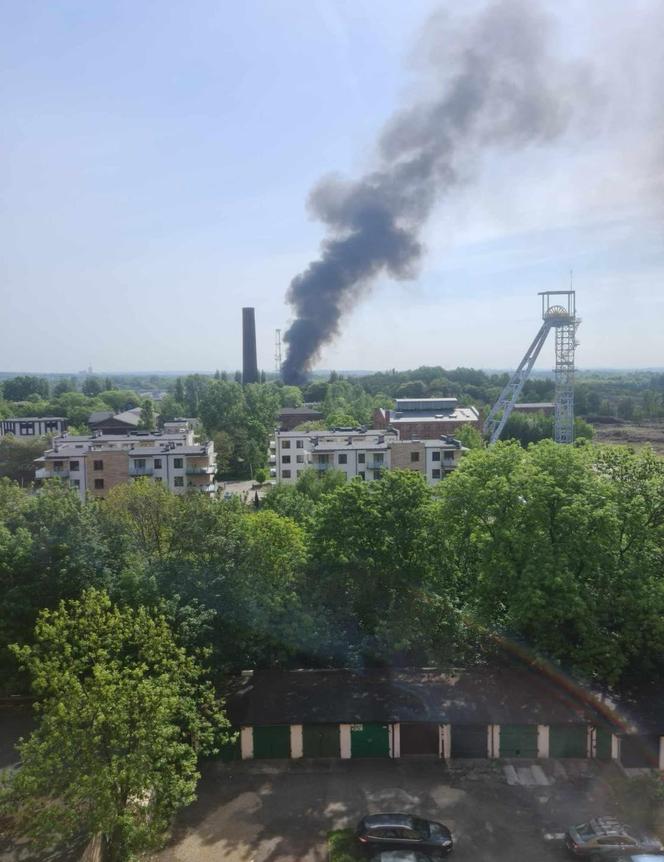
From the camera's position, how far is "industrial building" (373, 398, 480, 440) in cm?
5591

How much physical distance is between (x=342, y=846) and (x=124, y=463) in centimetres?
2823

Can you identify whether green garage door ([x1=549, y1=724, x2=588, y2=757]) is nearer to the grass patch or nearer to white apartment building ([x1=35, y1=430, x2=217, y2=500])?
the grass patch

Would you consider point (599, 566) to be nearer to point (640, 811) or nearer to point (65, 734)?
point (640, 811)

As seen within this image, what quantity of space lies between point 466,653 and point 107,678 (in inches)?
341

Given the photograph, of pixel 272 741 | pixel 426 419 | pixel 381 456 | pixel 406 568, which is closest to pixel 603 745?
pixel 406 568

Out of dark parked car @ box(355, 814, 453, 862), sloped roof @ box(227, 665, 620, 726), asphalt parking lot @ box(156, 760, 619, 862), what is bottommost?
asphalt parking lot @ box(156, 760, 619, 862)

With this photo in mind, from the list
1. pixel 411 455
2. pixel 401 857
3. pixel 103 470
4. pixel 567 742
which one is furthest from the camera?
pixel 411 455

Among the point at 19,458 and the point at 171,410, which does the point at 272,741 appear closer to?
the point at 19,458

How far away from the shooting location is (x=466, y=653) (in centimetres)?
1494

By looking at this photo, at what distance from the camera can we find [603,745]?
43.2 ft

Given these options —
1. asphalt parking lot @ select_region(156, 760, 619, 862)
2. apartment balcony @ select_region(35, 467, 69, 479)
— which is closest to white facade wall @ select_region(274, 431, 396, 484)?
apartment balcony @ select_region(35, 467, 69, 479)

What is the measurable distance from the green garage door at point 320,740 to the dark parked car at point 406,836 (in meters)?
2.50

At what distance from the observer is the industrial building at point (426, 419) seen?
55.9 meters

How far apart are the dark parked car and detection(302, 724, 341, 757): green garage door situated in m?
2.50
